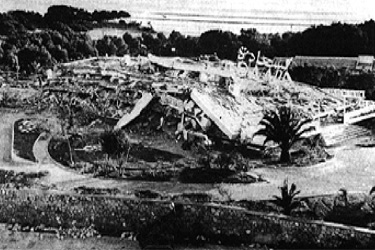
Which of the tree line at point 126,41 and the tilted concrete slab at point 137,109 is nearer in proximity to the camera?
the tree line at point 126,41

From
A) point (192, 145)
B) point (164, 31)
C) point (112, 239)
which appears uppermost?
point (164, 31)

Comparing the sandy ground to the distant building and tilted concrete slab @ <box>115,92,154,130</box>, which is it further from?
the distant building

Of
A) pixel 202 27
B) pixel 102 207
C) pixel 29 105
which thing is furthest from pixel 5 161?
pixel 202 27

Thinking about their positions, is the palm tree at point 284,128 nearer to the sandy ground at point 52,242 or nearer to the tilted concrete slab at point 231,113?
the tilted concrete slab at point 231,113

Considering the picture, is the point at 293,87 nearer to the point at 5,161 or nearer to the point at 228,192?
the point at 228,192

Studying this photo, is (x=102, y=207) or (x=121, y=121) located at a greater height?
(x=121, y=121)

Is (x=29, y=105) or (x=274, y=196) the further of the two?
(x=29, y=105)

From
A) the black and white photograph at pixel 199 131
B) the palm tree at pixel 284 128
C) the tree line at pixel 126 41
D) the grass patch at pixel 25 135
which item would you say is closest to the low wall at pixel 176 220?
the black and white photograph at pixel 199 131
